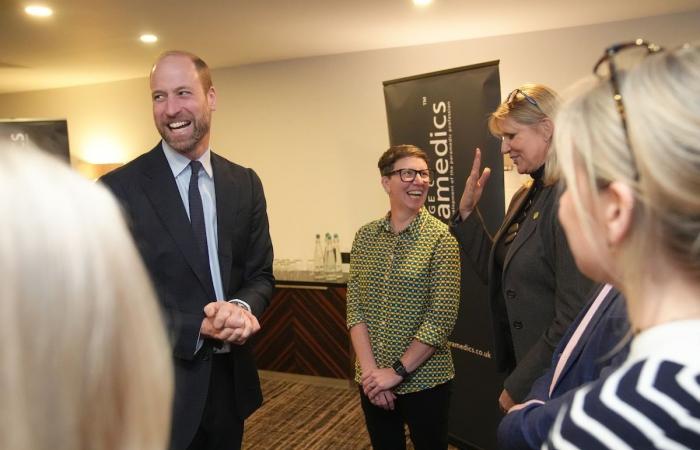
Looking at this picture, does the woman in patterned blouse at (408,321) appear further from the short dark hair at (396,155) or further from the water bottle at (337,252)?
the water bottle at (337,252)

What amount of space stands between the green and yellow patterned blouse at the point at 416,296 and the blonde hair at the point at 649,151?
1.61 metres

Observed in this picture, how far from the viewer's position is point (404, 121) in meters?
3.83

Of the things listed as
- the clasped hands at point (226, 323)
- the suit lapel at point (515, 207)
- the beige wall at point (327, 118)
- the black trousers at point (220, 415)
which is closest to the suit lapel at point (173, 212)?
the clasped hands at point (226, 323)

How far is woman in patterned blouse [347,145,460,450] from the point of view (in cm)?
235

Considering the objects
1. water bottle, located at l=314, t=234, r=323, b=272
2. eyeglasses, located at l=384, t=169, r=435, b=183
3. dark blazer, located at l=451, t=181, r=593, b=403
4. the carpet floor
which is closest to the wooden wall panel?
the carpet floor

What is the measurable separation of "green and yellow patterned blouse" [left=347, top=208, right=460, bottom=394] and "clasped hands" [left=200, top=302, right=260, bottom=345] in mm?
734

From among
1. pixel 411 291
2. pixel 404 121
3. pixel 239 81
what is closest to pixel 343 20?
pixel 404 121

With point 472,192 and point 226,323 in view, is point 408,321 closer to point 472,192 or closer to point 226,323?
point 472,192

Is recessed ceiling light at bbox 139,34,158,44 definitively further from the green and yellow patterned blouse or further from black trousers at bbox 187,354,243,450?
black trousers at bbox 187,354,243,450

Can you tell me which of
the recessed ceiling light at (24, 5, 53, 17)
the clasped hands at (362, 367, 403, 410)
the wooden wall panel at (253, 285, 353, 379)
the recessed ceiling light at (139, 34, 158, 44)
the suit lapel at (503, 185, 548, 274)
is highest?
the recessed ceiling light at (139, 34, 158, 44)

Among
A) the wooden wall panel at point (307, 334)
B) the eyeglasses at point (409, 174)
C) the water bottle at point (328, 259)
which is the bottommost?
the wooden wall panel at point (307, 334)

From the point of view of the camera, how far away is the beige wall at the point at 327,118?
16.6 ft

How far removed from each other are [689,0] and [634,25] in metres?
0.52

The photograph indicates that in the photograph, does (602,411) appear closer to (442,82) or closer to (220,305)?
(220,305)
